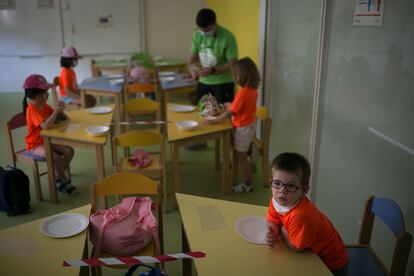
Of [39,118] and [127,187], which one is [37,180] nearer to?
[39,118]

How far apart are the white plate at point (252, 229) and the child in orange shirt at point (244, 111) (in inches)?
73.3

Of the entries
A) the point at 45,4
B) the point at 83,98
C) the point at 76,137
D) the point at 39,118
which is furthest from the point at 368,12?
the point at 45,4

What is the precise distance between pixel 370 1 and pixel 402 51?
48 cm

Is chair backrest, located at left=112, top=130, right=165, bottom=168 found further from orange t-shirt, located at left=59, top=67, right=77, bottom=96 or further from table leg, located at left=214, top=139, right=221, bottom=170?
orange t-shirt, located at left=59, top=67, right=77, bottom=96

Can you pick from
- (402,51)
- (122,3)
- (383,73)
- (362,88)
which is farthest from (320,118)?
(122,3)

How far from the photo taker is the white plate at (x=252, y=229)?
6.39 ft

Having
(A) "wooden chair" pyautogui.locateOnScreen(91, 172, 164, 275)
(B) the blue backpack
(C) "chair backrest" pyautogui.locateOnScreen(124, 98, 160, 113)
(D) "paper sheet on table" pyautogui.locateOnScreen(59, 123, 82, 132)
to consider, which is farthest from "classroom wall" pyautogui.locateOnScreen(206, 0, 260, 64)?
(A) "wooden chair" pyautogui.locateOnScreen(91, 172, 164, 275)

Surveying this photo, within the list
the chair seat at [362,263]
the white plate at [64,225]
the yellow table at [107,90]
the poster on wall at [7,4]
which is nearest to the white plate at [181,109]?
the yellow table at [107,90]

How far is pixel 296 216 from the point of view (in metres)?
1.83

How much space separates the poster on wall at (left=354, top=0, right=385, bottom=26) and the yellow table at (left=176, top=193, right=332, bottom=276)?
4.73 feet

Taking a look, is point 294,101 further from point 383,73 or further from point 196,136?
point 383,73

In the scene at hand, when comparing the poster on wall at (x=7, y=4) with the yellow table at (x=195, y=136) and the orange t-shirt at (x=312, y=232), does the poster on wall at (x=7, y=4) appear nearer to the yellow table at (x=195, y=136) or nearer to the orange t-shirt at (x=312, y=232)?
the yellow table at (x=195, y=136)

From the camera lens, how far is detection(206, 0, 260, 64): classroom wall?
18.4 feet

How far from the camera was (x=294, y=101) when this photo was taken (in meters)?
4.27
